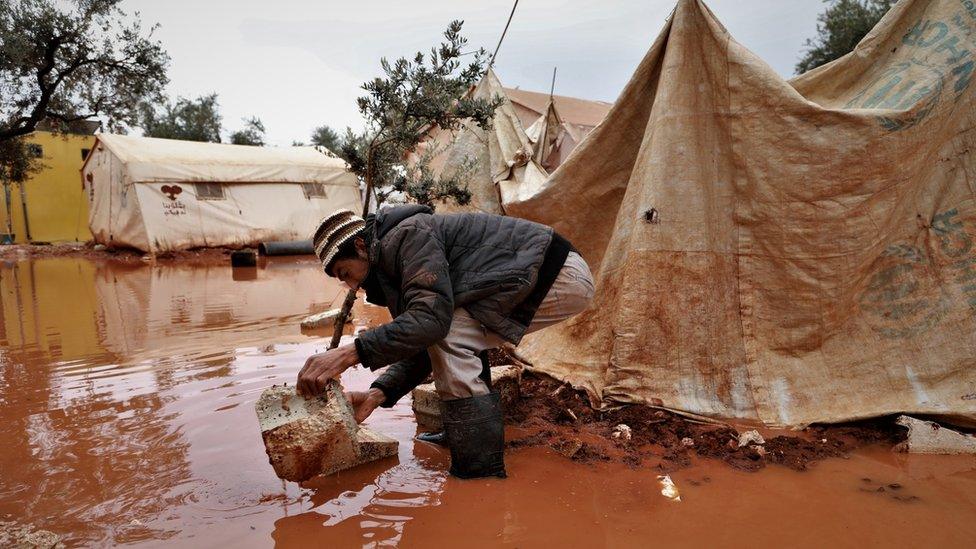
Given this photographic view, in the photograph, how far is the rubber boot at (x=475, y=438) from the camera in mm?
2160

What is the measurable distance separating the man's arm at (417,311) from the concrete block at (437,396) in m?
0.69

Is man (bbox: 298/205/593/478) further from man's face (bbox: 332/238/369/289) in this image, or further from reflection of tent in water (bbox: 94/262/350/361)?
reflection of tent in water (bbox: 94/262/350/361)

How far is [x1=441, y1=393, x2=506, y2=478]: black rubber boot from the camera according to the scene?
2.16m

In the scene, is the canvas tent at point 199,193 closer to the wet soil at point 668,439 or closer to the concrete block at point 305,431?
the wet soil at point 668,439

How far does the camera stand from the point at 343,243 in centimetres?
215

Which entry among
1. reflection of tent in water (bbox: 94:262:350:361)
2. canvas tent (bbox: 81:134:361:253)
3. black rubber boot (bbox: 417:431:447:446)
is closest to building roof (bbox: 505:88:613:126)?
canvas tent (bbox: 81:134:361:253)

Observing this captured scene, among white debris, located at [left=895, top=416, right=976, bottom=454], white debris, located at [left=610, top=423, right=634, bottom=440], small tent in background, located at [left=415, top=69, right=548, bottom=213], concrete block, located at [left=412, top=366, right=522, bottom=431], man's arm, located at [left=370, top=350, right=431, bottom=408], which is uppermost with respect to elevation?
small tent in background, located at [left=415, top=69, right=548, bottom=213]

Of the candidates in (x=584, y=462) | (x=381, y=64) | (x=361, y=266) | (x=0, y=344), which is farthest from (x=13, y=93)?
(x=584, y=462)

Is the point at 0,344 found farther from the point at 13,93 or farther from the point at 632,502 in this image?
the point at 13,93

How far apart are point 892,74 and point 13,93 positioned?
46.8 ft

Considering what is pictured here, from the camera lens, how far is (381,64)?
131 inches

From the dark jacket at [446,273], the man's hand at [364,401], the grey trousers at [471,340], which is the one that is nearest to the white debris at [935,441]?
the grey trousers at [471,340]

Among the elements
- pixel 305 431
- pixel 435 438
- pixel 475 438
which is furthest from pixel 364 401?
pixel 475 438

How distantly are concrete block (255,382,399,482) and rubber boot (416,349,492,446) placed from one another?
0.40 meters
